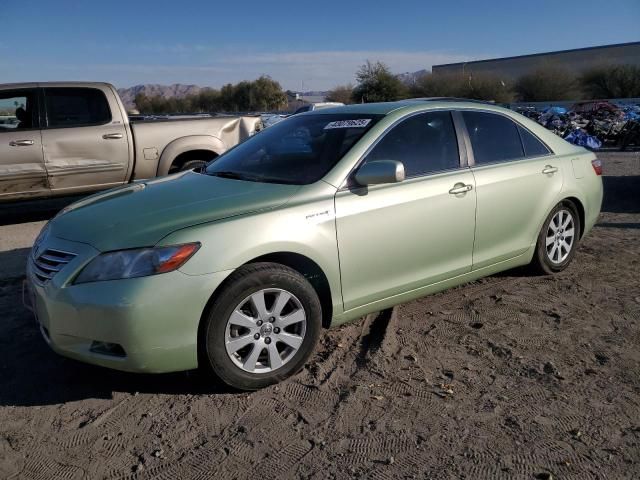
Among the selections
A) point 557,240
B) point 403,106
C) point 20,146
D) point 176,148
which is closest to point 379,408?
point 403,106

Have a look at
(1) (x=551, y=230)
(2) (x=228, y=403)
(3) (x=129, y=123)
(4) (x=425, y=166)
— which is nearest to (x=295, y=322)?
(2) (x=228, y=403)

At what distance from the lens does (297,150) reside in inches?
162

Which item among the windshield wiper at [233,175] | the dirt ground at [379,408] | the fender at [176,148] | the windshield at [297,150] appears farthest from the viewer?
the fender at [176,148]

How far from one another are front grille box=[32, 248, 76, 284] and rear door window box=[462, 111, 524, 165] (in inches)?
115

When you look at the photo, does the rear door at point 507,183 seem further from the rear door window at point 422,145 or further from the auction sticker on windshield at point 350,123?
the auction sticker on windshield at point 350,123

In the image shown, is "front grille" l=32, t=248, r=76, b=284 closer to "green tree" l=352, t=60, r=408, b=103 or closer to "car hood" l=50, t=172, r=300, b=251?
"car hood" l=50, t=172, r=300, b=251

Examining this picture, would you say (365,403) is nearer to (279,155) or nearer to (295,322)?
(295,322)

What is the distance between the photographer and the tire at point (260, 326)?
3.06 m

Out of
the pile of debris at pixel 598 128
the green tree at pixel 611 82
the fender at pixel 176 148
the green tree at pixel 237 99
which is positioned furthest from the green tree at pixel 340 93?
the fender at pixel 176 148

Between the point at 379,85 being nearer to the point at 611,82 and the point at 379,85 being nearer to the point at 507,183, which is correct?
the point at 611,82

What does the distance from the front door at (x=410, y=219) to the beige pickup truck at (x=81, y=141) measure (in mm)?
4554

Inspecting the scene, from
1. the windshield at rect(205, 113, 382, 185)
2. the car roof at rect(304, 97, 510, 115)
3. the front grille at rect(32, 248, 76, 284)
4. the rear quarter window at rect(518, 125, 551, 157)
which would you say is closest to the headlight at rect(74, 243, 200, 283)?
the front grille at rect(32, 248, 76, 284)

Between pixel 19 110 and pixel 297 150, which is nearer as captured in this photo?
pixel 297 150

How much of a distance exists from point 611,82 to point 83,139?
53484 millimetres
